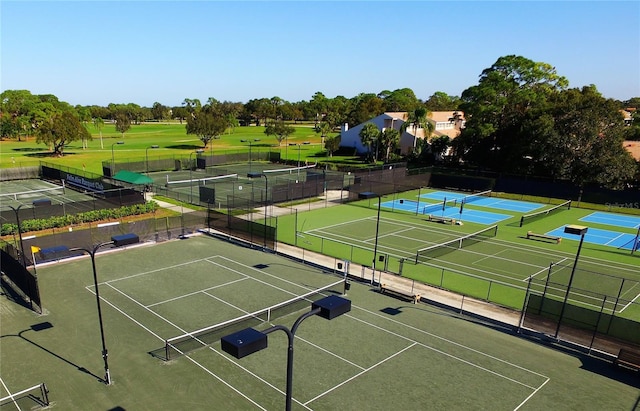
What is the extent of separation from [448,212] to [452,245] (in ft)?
50.2

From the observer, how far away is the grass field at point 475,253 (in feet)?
92.7

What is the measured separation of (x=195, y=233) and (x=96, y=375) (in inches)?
845

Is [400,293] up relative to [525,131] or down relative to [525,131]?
down

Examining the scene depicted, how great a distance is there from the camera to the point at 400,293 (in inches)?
1008

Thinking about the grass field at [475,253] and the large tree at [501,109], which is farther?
the large tree at [501,109]

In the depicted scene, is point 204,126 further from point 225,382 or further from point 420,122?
point 225,382

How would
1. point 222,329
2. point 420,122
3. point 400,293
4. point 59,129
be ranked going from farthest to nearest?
point 420,122, point 59,129, point 400,293, point 222,329

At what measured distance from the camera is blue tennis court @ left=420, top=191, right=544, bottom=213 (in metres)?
54.7

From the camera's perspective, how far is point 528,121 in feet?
209

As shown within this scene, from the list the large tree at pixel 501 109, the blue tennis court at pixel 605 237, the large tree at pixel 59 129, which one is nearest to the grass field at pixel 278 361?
the blue tennis court at pixel 605 237

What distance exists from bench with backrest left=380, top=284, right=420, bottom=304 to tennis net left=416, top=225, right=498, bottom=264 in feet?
16.1

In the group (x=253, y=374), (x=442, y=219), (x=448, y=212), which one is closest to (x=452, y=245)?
(x=442, y=219)

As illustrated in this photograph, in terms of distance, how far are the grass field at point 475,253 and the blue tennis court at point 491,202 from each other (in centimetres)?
502

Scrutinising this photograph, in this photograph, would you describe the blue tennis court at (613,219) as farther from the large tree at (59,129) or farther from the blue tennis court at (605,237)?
the large tree at (59,129)
